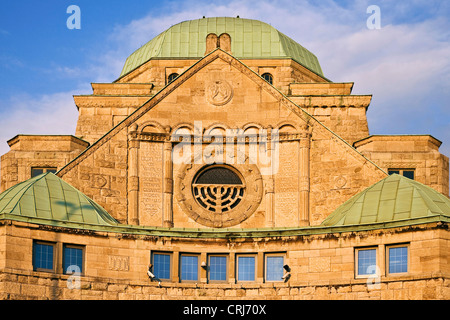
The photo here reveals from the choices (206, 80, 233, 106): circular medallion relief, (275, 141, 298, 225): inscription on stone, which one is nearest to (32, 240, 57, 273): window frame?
(275, 141, 298, 225): inscription on stone

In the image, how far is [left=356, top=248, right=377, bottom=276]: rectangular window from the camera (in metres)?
63.3

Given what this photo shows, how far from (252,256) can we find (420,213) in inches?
302

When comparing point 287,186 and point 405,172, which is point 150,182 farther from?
point 405,172

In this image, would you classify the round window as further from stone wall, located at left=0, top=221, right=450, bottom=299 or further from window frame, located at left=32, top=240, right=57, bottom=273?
window frame, located at left=32, top=240, right=57, bottom=273

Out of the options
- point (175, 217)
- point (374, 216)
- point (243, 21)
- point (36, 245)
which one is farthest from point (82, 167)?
point (243, 21)

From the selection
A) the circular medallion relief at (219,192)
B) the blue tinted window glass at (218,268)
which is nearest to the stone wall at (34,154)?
the circular medallion relief at (219,192)

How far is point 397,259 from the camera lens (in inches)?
2470

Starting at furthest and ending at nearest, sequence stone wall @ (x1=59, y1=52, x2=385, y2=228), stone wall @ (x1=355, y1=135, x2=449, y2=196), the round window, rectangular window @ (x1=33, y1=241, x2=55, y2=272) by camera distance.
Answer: stone wall @ (x1=355, y1=135, x2=449, y2=196), the round window, stone wall @ (x1=59, y1=52, x2=385, y2=228), rectangular window @ (x1=33, y1=241, x2=55, y2=272)

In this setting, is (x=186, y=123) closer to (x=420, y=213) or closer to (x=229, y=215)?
(x=229, y=215)

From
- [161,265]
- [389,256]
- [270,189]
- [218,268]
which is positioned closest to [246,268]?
[218,268]

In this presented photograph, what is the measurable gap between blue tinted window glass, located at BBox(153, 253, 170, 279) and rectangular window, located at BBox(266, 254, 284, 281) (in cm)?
439

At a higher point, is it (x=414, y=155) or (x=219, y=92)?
(x=219, y=92)

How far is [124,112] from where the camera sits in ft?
273

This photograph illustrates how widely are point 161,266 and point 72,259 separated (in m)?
4.04
